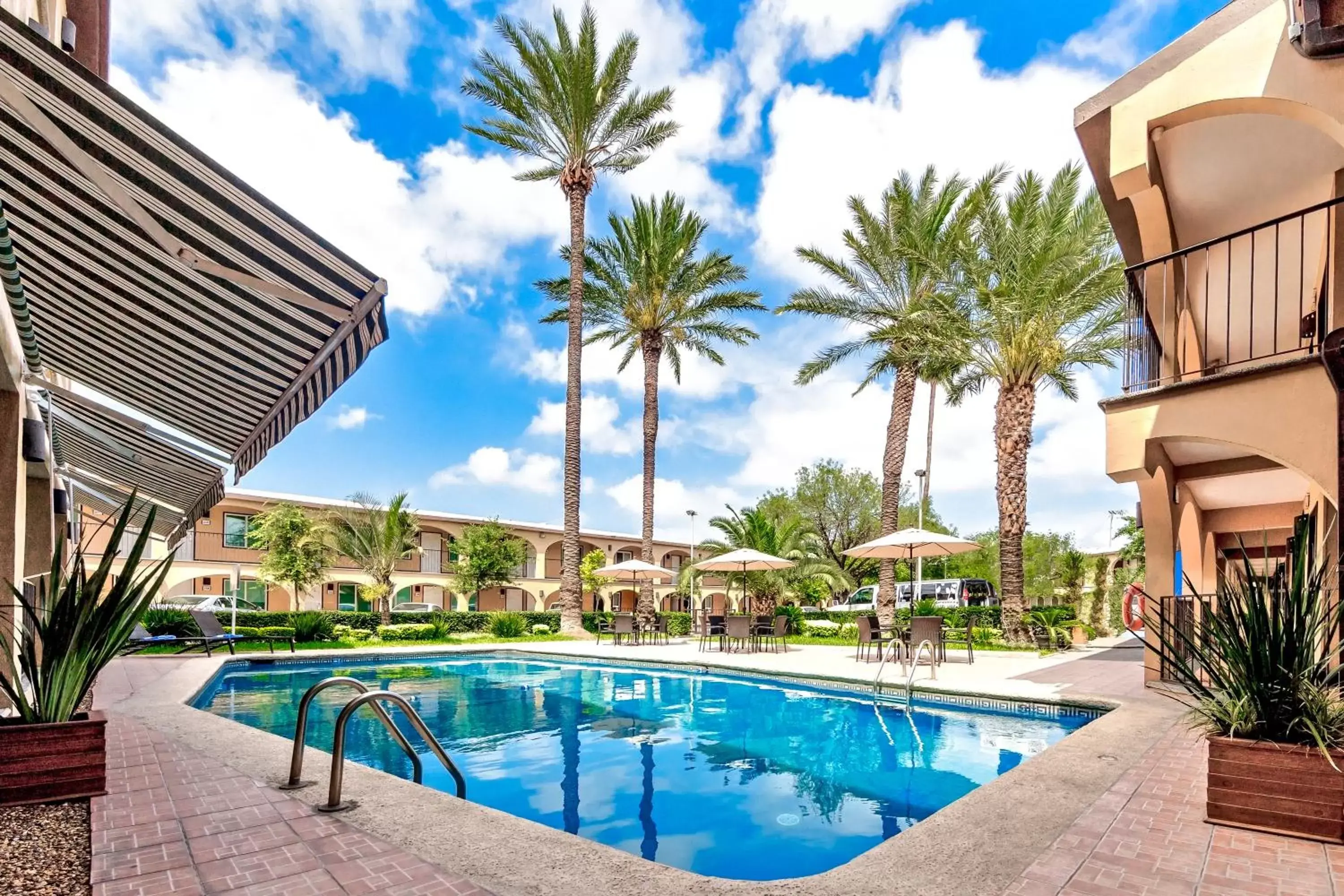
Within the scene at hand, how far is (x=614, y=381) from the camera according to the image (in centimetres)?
5062

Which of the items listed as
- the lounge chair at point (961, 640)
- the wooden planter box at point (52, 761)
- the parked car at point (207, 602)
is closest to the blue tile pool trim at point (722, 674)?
the lounge chair at point (961, 640)

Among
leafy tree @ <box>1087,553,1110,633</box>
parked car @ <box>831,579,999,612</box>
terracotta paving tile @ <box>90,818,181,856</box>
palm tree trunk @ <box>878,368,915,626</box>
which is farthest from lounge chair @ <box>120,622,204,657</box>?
leafy tree @ <box>1087,553,1110,633</box>

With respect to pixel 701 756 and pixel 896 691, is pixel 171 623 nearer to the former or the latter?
pixel 701 756

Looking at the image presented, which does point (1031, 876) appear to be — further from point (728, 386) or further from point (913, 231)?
point (728, 386)

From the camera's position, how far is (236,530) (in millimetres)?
34656

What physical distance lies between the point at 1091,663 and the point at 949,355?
26.6ft

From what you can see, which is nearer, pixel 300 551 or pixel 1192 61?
pixel 1192 61

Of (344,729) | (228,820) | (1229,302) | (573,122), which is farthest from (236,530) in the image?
(1229,302)

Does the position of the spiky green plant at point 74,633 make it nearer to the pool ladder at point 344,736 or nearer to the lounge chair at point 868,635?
the pool ladder at point 344,736

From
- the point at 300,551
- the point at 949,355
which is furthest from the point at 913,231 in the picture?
the point at 300,551

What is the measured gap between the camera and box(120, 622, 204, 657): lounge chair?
7653mm

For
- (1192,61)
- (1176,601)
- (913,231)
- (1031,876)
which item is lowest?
(1031,876)

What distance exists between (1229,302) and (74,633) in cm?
947

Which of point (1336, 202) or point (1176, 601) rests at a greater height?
point (1336, 202)
